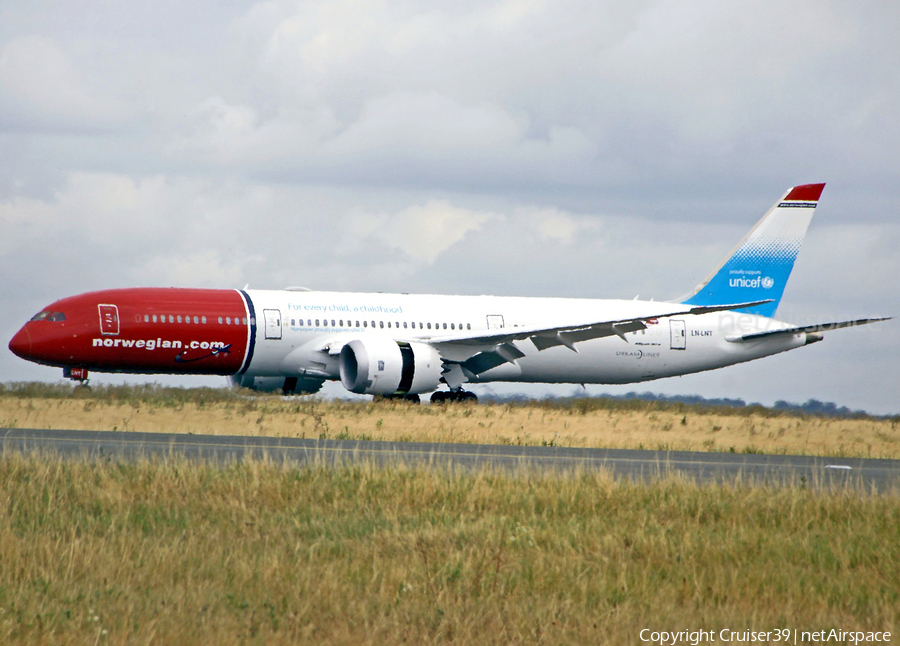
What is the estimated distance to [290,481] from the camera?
549 inches

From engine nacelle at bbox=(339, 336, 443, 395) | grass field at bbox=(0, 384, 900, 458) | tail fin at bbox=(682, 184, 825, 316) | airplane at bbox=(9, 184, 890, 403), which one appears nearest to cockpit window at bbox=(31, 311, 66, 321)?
airplane at bbox=(9, 184, 890, 403)

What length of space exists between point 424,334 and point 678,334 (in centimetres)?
1095

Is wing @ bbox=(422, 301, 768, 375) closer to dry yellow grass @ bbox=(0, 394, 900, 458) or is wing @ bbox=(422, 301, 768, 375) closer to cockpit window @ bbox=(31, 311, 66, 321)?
dry yellow grass @ bbox=(0, 394, 900, 458)

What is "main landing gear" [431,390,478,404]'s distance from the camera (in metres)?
38.2

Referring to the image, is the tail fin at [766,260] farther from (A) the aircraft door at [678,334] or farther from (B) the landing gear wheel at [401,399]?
(B) the landing gear wheel at [401,399]

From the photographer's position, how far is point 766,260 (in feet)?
152

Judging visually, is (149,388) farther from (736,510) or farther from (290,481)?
(736,510)

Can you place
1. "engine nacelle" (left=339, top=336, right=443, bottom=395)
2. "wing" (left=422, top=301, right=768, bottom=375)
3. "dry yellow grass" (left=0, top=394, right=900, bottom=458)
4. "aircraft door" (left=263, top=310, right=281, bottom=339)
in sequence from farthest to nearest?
"wing" (left=422, top=301, right=768, bottom=375), "aircraft door" (left=263, top=310, right=281, bottom=339), "engine nacelle" (left=339, top=336, right=443, bottom=395), "dry yellow grass" (left=0, top=394, right=900, bottom=458)

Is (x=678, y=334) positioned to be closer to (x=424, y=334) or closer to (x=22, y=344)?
(x=424, y=334)

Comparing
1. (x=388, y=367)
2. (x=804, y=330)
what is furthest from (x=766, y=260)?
(x=388, y=367)

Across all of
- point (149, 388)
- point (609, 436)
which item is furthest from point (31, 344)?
point (609, 436)

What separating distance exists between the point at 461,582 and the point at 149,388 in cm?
3077

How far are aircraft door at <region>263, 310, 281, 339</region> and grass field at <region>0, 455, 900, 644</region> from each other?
20.2 meters

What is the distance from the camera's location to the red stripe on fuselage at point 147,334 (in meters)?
32.8
